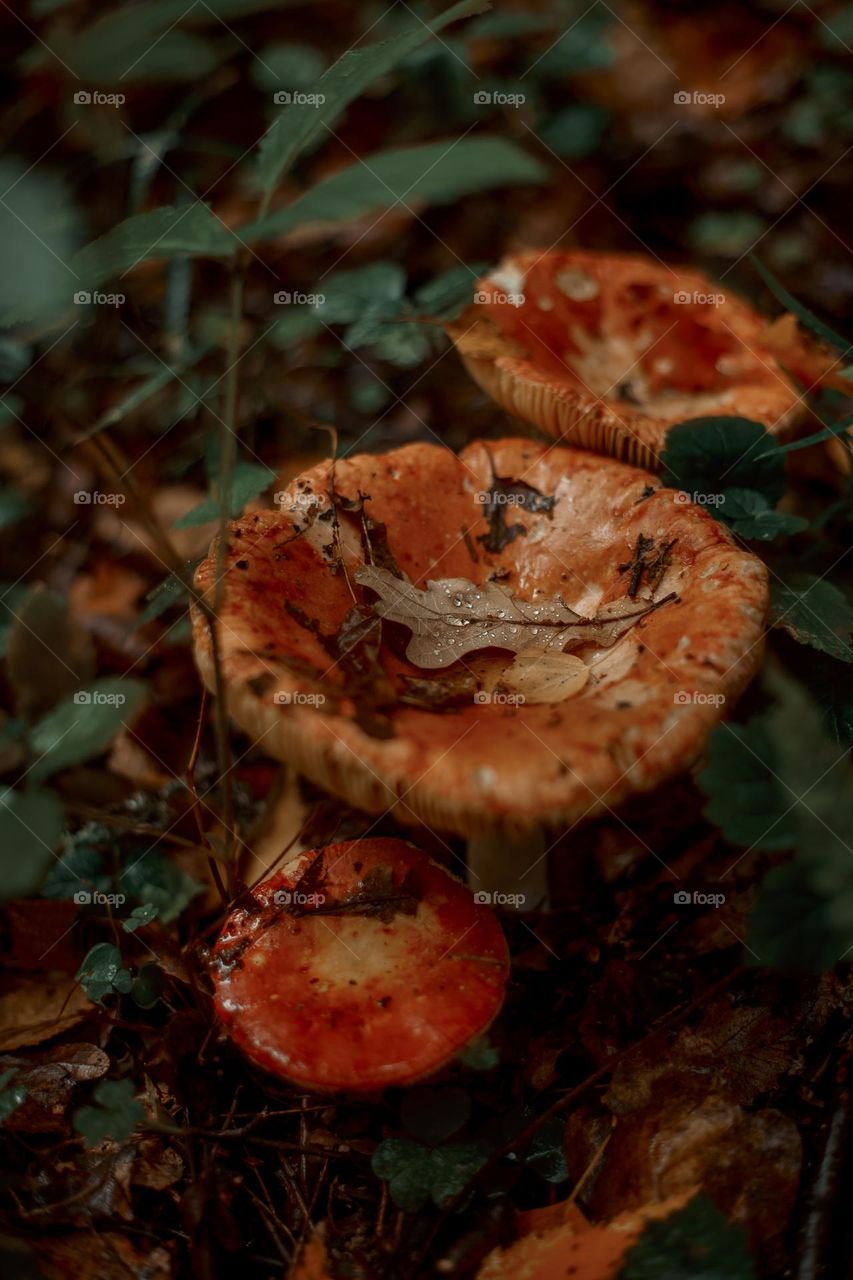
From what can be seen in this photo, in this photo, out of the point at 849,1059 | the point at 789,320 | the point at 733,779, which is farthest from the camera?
the point at 789,320

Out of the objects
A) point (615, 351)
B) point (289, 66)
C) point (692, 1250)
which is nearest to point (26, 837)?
point (692, 1250)

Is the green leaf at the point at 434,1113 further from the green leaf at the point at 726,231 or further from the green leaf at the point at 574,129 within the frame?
the green leaf at the point at 574,129

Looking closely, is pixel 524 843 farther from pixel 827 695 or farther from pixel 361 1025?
pixel 827 695

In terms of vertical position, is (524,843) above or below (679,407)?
below

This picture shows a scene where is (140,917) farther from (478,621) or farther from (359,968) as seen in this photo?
(478,621)

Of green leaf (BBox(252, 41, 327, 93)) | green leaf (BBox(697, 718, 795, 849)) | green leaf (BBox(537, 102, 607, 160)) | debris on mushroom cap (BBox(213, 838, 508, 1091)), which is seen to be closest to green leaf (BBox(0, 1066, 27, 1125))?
debris on mushroom cap (BBox(213, 838, 508, 1091))

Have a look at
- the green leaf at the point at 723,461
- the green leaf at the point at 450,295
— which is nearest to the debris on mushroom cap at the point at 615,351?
the green leaf at the point at 450,295

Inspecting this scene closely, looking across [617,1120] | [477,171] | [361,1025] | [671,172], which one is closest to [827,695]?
[617,1120]
